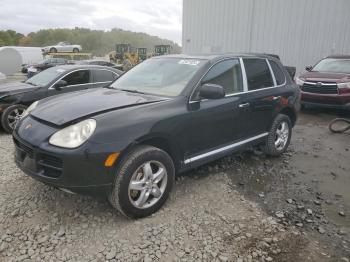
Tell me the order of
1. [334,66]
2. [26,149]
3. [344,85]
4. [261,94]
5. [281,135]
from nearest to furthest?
[26,149], [261,94], [281,135], [344,85], [334,66]

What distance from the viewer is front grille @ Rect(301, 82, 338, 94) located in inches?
344

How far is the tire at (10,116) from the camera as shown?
20.8 ft

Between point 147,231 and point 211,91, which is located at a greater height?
point 211,91

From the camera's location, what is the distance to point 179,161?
3.58m

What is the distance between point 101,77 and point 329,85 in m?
6.15

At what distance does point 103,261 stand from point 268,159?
341cm

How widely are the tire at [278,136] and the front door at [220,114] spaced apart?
2.70ft

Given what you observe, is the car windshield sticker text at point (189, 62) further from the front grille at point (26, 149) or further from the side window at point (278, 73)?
the front grille at point (26, 149)

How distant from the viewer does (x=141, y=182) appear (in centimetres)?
316

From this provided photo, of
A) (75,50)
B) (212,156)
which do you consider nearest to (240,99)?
(212,156)

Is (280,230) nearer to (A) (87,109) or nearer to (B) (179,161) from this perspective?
(B) (179,161)

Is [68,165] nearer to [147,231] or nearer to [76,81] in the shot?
[147,231]

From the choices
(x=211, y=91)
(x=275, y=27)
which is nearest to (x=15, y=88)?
(x=211, y=91)

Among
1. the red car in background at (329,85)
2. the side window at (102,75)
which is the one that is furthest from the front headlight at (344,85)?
the side window at (102,75)
